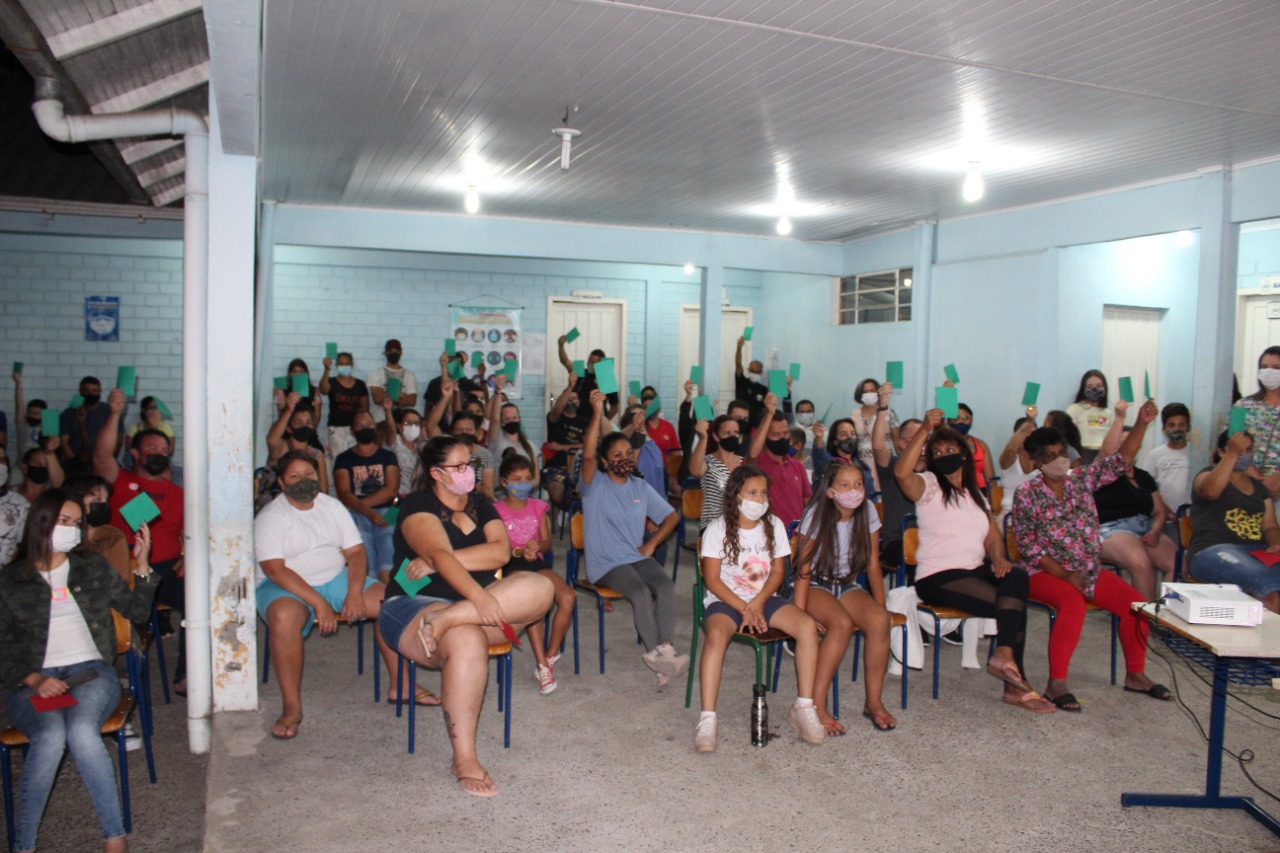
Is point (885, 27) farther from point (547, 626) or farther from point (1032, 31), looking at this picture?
point (547, 626)

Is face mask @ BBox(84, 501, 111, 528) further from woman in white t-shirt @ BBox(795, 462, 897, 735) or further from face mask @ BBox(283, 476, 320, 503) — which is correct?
woman in white t-shirt @ BBox(795, 462, 897, 735)

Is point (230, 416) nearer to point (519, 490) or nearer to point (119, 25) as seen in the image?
point (519, 490)

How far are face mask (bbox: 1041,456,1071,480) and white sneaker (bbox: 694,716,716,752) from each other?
2.13 metres

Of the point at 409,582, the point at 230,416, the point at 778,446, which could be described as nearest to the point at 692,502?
the point at 778,446

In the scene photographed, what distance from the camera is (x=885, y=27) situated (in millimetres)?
4602

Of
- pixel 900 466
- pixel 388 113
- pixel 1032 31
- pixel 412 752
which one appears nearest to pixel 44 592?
pixel 412 752

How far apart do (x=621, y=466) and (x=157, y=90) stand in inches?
156

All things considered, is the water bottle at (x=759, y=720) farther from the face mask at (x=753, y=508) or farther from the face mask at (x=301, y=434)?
the face mask at (x=301, y=434)

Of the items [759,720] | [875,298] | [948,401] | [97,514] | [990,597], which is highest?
[875,298]

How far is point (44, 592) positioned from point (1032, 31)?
4.85 meters

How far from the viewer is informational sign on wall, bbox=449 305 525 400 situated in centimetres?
1238

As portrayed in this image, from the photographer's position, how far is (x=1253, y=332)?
9195mm

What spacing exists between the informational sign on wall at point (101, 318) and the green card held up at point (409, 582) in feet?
28.2

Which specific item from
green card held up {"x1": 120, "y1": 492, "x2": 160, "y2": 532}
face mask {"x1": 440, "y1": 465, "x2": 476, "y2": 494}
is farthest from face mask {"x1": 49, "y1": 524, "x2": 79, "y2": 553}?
face mask {"x1": 440, "y1": 465, "x2": 476, "y2": 494}
